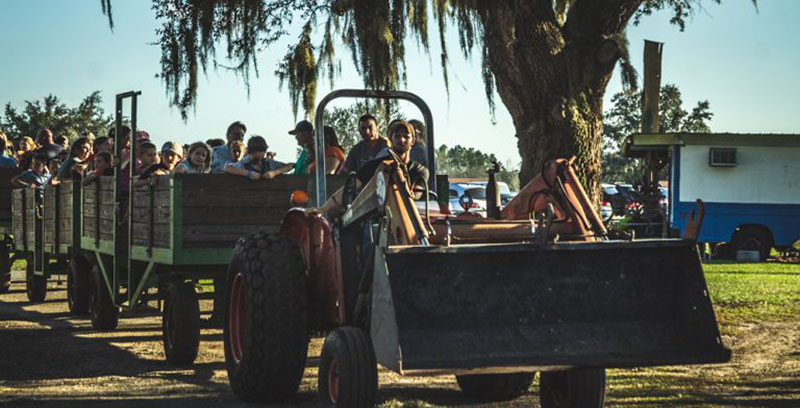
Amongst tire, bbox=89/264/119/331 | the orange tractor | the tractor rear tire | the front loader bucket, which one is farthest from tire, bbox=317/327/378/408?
the tractor rear tire

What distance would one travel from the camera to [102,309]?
1094 cm

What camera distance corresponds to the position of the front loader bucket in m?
5.51

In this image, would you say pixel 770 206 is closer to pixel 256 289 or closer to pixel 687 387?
pixel 687 387

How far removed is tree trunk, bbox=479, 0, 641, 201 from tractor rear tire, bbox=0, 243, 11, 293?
6879mm

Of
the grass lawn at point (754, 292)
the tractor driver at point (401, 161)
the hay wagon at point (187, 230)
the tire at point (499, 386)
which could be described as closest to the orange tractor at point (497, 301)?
the tractor driver at point (401, 161)

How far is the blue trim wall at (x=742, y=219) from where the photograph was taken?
2550 cm

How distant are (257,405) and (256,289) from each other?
0.68m

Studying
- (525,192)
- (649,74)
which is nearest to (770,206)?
(649,74)

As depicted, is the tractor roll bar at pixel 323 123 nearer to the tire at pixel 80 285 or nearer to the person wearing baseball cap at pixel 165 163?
the person wearing baseball cap at pixel 165 163

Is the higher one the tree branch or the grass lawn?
the tree branch

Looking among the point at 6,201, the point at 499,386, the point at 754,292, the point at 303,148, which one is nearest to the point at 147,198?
the point at 303,148

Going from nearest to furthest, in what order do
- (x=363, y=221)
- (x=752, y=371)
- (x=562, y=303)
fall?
(x=562, y=303), (x=363, y=221), (x=752, y=371)

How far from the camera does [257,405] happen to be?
667 cm

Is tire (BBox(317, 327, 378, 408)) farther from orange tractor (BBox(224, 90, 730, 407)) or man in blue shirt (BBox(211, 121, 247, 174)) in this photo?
man in blue shirt (BBox(211, 121, 247, 174))
